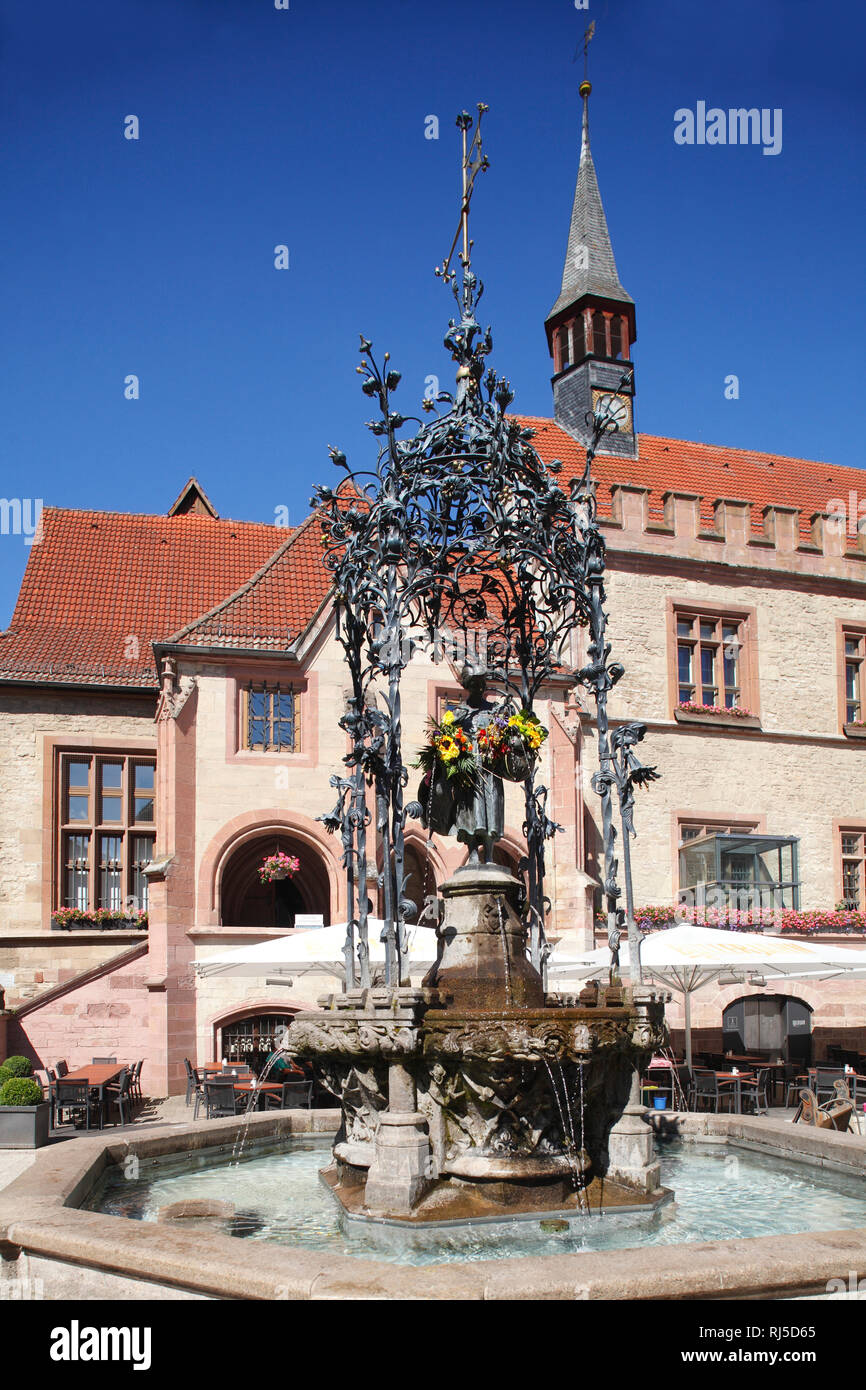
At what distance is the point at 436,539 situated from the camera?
1026 cm

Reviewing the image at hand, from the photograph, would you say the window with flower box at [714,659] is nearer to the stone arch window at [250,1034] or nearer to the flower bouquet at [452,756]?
the stone arch window at [250,1034]

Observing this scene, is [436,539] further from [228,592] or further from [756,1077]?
[228,592]

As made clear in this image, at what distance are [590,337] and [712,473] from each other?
16.7 feet

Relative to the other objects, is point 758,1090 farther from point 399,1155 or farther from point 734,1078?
point 399,1155

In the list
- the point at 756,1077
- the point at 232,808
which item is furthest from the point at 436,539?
the point at 232,808

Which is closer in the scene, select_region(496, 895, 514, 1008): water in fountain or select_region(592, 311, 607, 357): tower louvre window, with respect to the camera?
select_region(496, 895, 514, 1008): water in fountain

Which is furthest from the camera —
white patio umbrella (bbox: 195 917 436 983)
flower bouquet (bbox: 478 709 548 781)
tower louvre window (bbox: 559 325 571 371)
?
tower louvre window (bbox: 559 325 571 371)

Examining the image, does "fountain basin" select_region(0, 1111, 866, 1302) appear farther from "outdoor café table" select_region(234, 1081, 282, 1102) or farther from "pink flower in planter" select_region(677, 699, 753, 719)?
"pink flower in planter" select_region(677, 699, 753, 719)

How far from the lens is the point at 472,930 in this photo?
9039 mm

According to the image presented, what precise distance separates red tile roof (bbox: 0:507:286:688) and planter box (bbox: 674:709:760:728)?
1045 cm

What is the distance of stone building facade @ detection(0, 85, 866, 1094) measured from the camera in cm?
2028

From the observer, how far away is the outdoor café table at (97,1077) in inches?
613

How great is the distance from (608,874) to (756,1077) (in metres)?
8.20

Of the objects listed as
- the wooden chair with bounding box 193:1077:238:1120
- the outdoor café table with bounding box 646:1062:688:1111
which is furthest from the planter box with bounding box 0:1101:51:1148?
the outdoor café table with bounding box 646:1062:688:1111
